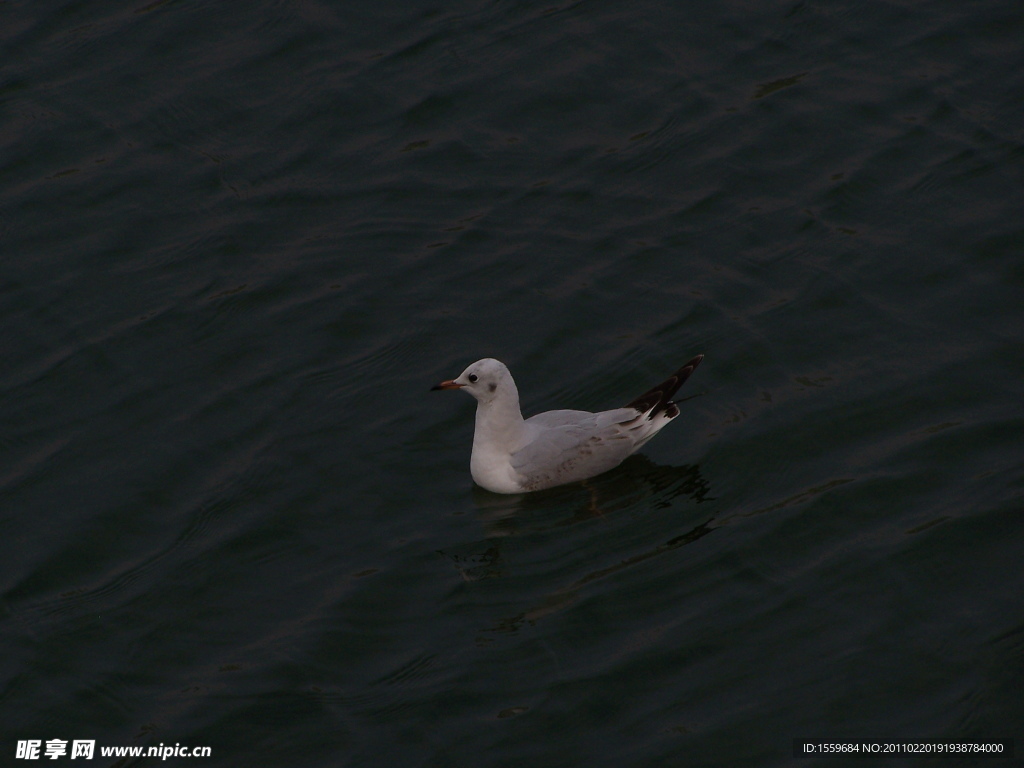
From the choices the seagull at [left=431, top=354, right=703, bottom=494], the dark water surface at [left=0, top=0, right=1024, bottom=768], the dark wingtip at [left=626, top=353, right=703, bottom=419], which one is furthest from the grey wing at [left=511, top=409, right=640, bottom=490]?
the dark water surface at [left=0, top=0, right=1024, bottom=768]

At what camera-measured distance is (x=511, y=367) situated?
467 inches

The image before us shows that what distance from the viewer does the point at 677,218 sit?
43.3ft

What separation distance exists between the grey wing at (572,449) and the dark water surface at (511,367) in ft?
0.75

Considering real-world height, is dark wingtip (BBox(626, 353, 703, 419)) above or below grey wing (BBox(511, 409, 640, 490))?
above

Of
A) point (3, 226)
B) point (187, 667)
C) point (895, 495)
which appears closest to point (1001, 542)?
point (895, 495)

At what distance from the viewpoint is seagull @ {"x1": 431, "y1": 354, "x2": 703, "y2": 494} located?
1074 cm

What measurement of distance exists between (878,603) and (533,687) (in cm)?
245

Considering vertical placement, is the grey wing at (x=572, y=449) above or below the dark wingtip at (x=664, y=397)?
below

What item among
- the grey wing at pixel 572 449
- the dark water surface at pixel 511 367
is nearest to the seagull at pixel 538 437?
the grey wing at pixel 572 449

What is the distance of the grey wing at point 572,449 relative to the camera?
1079 cm

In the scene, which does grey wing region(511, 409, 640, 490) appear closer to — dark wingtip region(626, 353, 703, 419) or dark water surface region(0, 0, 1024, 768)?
dark wingtip region(626, 353, 703, 419)

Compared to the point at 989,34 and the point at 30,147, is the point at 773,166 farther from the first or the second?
the point at 30,147

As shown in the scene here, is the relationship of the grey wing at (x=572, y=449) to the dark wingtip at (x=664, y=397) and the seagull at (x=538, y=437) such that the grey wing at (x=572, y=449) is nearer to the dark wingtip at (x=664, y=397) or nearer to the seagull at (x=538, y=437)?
the seagull at (x=538, y=437)

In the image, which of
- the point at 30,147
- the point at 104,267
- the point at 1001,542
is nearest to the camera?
the point at 1001,542
